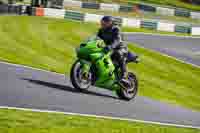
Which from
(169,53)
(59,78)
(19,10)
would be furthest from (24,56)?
(19,10)

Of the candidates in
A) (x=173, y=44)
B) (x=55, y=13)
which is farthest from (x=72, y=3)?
(x=173, y=44)

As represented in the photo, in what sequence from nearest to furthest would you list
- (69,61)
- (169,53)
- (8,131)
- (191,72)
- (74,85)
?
(8,131), (74,85), (69,61), (191,72), (169,53)

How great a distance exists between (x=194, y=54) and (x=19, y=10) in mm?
15058

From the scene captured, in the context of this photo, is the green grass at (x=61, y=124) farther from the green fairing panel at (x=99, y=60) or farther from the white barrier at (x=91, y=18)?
the white barrier at (x=91, y=18)

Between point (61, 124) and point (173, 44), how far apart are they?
28.7 meters

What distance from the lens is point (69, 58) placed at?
2558 cm

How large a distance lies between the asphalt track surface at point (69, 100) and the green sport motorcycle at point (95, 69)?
1.17 feet

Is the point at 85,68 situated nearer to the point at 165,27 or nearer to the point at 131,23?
the point at 131,23

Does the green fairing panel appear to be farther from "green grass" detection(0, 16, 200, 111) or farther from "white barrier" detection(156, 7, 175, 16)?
"white barrier" detection(156, 7, 175, 16)

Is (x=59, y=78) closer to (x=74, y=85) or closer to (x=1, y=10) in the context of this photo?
(x=74, y=85)

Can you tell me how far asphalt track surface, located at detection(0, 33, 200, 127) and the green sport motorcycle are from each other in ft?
1.17

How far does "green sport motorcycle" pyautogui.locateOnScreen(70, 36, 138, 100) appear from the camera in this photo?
14750 millimetres

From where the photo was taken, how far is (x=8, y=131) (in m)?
10.6

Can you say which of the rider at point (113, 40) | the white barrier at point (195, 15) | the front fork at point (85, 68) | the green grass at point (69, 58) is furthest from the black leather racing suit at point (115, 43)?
the white barrier at point (195, 15)
